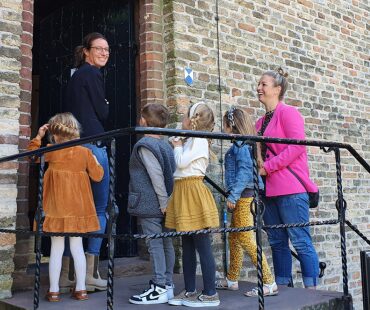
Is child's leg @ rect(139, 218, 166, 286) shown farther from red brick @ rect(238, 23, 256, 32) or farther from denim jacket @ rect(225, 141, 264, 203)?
red brick @ rect(238, 23, 256, 32)

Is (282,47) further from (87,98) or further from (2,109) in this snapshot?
(2,109)

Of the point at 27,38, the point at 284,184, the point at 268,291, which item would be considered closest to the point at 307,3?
the point at 284,184

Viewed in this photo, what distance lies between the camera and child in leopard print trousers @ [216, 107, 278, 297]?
3316 millimetres

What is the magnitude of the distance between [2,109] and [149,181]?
1249 millimetres

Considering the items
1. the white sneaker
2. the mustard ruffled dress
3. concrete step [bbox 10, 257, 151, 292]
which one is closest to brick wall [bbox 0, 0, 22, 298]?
concrete step [bbox 10, 257, 151, 292]

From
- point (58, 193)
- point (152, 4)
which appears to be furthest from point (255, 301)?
point (152, 4)

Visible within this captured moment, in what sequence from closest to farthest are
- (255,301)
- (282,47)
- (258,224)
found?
(258,224), (255,301), (282,47)

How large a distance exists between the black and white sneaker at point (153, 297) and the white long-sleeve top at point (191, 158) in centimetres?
75

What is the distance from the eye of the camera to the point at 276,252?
3707mm

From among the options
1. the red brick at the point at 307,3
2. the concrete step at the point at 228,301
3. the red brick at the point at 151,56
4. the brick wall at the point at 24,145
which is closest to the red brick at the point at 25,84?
the brick wall at the point at 24,145

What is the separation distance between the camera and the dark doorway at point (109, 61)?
179 inches

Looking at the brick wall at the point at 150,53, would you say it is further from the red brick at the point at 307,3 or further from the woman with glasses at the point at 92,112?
the red brick at the point at 307,3

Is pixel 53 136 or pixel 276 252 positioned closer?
pixel 53 136

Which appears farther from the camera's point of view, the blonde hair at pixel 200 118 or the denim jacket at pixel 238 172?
the denim jacket at pixel 238 172
